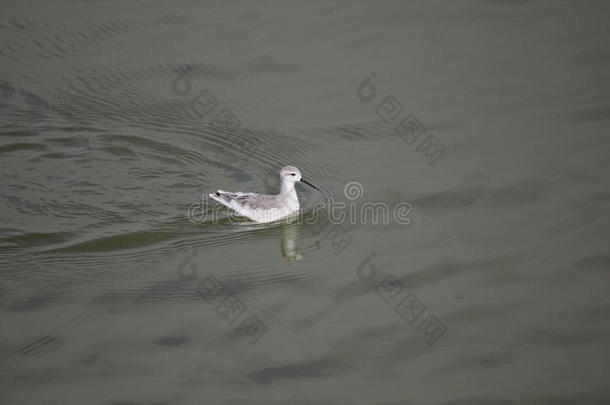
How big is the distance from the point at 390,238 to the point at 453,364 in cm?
236

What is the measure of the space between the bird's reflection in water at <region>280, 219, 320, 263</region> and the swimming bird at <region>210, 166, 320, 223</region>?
219mm

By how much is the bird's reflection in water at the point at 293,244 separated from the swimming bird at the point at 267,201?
0.22 m

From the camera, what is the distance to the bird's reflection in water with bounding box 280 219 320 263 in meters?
9.41

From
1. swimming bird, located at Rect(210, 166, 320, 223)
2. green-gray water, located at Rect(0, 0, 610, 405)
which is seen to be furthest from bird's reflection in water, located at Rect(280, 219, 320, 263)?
swimming bird, located at Rect(210, 166, 320, 223)

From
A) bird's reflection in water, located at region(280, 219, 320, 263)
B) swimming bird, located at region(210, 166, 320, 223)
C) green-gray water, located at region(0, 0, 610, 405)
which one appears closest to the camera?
green-gray water, located at region(0, 0, 610, 405)

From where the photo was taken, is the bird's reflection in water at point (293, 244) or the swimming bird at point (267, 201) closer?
the bird's reflection in water at point (293, 244)

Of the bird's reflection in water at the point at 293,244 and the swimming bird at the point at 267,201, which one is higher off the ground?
the swimming bird at the point at 267,201

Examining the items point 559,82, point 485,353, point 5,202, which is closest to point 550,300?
point 485,353

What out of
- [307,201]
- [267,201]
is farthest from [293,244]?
[307,201]

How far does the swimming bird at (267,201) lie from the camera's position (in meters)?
10.1

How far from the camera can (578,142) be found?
11312mm

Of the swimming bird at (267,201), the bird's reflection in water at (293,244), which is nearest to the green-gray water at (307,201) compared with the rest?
the bird's reflection in water at (293,244)

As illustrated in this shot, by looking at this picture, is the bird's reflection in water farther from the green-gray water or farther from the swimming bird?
the swimming bird

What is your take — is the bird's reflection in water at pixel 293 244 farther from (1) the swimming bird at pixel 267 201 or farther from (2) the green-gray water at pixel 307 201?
(1) the swimming bird at pixel 267 201
